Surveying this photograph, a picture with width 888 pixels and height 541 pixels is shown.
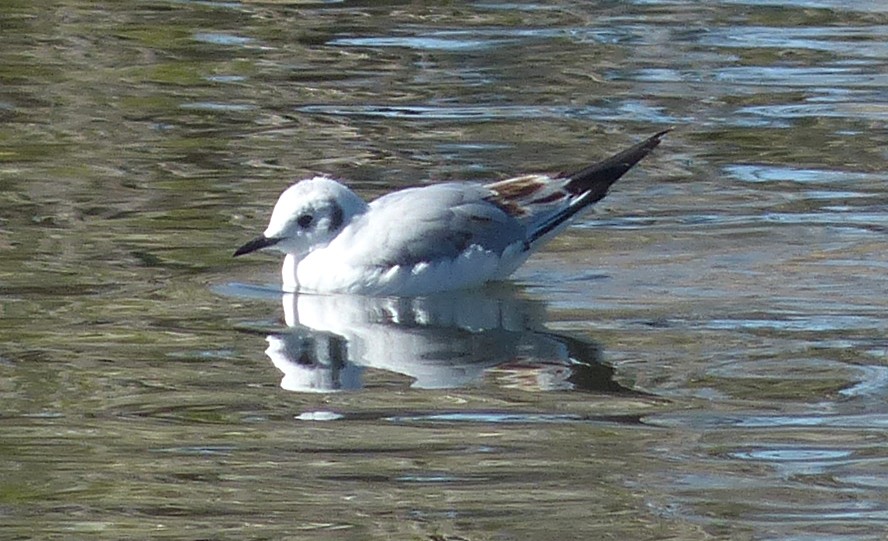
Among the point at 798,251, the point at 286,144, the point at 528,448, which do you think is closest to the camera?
the point at 528,448

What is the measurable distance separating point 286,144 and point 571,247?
2.30m

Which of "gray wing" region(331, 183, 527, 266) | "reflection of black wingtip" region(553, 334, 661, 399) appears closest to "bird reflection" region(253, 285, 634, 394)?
"reflection of black wingtip" region(553, 334, 661, 399)

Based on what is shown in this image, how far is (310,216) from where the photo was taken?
856cm

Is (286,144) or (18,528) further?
(286,144)

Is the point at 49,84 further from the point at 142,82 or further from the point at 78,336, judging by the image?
the point at 78,336

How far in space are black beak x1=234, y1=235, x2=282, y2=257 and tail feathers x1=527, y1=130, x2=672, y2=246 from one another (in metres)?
0.97

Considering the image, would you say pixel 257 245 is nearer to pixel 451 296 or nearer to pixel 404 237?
pixel 404 237

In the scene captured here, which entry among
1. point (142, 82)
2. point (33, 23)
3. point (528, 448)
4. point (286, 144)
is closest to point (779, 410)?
point (528, 448)

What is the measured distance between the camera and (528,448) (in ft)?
21.0

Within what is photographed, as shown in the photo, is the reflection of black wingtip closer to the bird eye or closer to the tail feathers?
the tail feathers

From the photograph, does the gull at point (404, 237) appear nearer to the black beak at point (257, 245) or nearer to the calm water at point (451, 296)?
the black beak at point (257, 245)

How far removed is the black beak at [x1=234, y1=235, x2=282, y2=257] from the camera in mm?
8430

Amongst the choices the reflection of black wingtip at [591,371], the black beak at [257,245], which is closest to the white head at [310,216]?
the black beak at [257,245]

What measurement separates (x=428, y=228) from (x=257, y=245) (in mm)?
633
